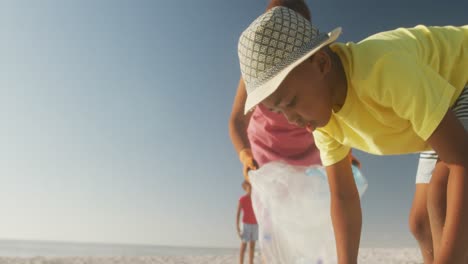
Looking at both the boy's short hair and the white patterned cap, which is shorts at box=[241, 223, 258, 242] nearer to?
the boy's short hair

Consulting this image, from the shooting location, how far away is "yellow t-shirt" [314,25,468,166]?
4.86 feet

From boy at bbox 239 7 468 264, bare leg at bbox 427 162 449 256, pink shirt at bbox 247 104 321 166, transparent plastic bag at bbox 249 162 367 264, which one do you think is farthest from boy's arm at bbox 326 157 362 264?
pink shirt at bbox 247 104 321 166

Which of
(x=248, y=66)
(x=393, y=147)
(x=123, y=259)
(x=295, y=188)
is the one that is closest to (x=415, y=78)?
(x=393, y=147)

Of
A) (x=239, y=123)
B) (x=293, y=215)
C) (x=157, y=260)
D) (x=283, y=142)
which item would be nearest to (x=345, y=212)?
(x=293, y=215)

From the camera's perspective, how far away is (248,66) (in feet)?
5.33

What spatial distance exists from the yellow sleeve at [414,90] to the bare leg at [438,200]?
0.74ft

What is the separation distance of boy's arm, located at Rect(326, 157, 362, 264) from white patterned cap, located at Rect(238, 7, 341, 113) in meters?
0.73

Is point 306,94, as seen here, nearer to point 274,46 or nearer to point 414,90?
point 274,46

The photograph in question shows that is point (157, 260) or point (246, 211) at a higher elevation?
point (246, 211)

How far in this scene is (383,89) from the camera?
153 centimetres

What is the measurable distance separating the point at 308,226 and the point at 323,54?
1359 mm

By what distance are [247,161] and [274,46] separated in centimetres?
137

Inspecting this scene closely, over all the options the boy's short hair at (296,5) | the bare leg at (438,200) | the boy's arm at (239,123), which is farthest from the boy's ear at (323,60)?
the boy's arm at (239,123)

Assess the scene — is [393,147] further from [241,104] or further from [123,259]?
[123,259]
